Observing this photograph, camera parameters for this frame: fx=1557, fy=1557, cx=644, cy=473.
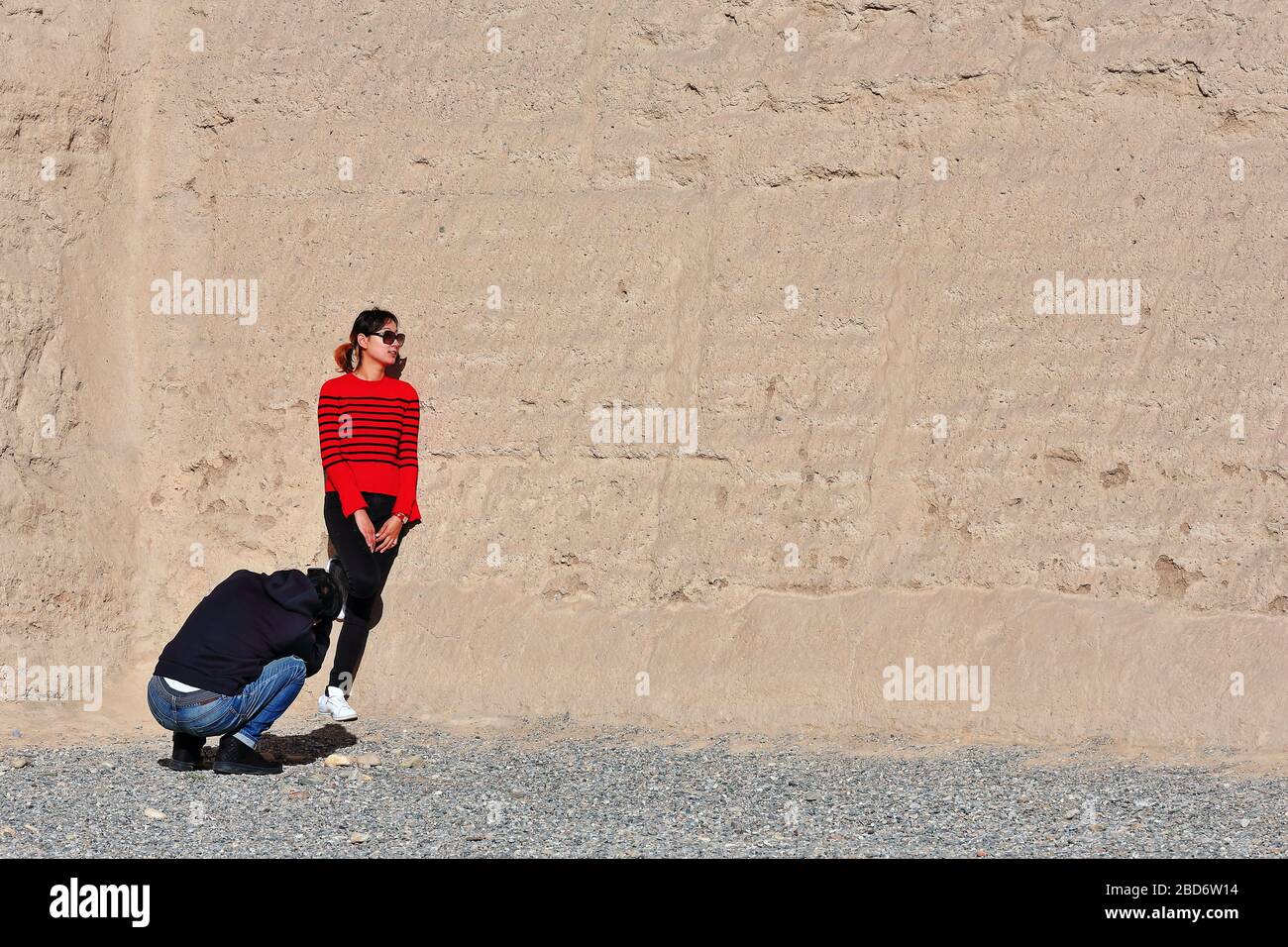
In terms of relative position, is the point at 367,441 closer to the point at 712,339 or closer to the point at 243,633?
the point at 712,339

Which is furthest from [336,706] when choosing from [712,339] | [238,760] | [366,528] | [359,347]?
[712,339]

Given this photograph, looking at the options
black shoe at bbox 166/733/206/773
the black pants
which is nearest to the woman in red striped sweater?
the black pants

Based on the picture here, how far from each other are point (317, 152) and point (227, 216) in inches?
27.2

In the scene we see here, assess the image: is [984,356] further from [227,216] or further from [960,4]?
[227,216]

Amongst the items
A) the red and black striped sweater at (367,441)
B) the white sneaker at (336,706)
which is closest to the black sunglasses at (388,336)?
the red and black striped sweater at (367,441)

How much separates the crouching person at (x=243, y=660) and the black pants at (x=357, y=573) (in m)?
1.66

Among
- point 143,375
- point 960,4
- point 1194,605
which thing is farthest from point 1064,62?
point 143,375

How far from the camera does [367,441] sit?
880cm

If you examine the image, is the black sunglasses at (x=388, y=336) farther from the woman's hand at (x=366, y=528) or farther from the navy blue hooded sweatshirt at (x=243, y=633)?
the navy blue hooded sweatshirt at (x=243, y=633)

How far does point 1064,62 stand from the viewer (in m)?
8.30

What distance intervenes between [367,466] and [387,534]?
15.9 inches

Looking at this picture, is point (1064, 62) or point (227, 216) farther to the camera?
point (227, 216)

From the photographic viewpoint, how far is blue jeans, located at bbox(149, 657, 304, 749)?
6.76m

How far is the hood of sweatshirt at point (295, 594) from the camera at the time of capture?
22.4 feet
